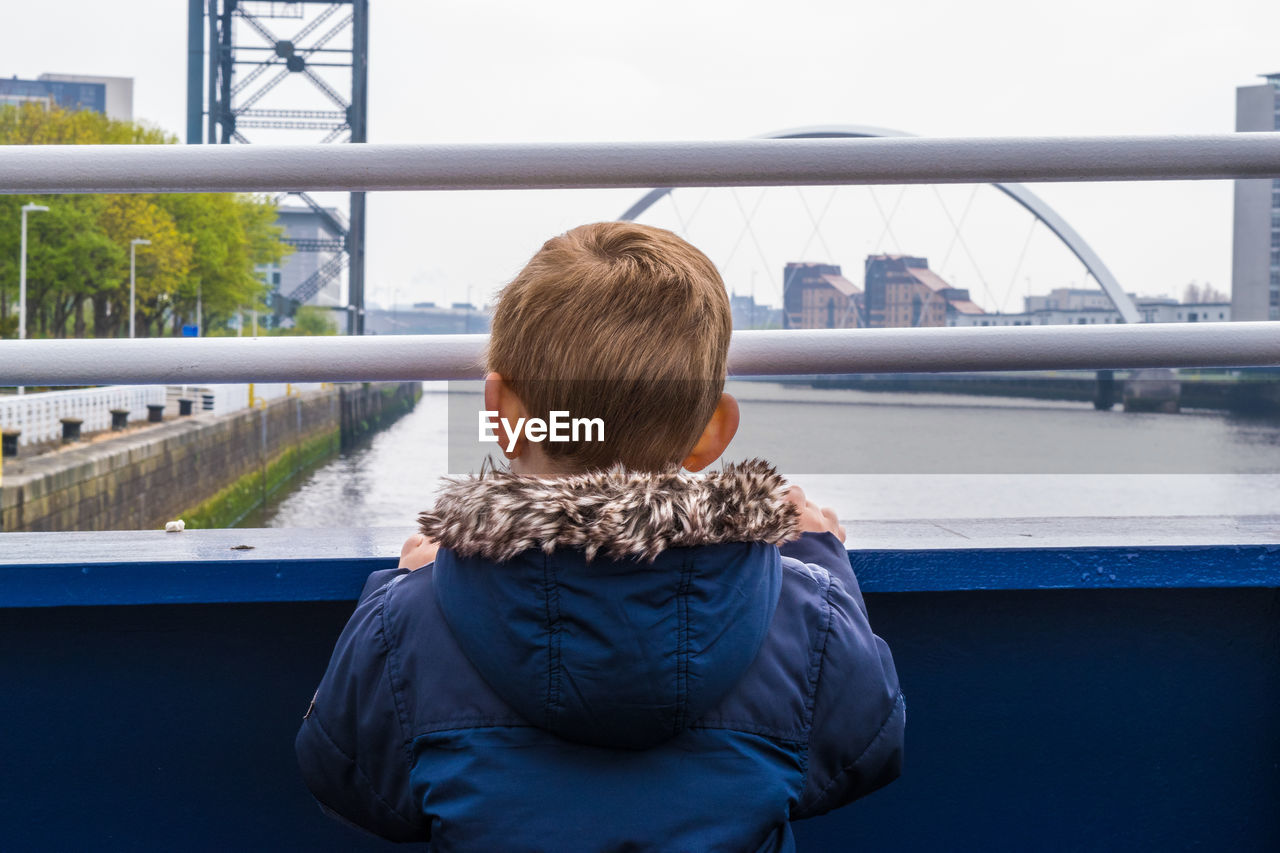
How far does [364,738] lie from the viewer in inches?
35.2

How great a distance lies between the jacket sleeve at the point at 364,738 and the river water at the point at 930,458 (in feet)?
0.52

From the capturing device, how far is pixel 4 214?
102 ft

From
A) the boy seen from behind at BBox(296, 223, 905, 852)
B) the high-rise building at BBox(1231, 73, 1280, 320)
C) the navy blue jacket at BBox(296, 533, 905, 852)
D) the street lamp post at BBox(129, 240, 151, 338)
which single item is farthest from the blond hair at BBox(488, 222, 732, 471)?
the street lamp post at BBox(129, 240, 151, 338)

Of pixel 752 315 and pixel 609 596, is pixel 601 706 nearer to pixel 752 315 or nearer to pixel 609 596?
pixel 609 596

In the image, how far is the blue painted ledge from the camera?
114 cm

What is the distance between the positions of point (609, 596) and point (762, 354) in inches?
17.9

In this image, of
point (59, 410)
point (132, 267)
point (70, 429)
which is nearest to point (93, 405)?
point (59, 410)

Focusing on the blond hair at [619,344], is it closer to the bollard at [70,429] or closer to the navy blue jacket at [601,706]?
the navy blue jacket at [601,706]

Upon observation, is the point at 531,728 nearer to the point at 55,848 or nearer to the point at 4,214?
the point at 55,848

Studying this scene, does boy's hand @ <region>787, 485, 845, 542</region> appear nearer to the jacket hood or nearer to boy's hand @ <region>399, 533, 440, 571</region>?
the jacket hood

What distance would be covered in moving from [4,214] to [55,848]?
34902 millimetres

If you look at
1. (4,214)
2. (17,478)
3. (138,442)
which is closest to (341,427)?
(4,214)

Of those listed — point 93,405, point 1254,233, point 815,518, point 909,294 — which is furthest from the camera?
point 93,405

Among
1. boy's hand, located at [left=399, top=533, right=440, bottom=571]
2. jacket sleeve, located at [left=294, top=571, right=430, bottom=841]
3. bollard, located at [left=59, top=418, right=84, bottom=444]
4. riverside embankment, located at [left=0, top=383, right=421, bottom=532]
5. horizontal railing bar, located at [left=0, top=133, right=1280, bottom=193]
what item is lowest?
riverside embankment, located at [left=0, top=383, right=421, bottom=532]
